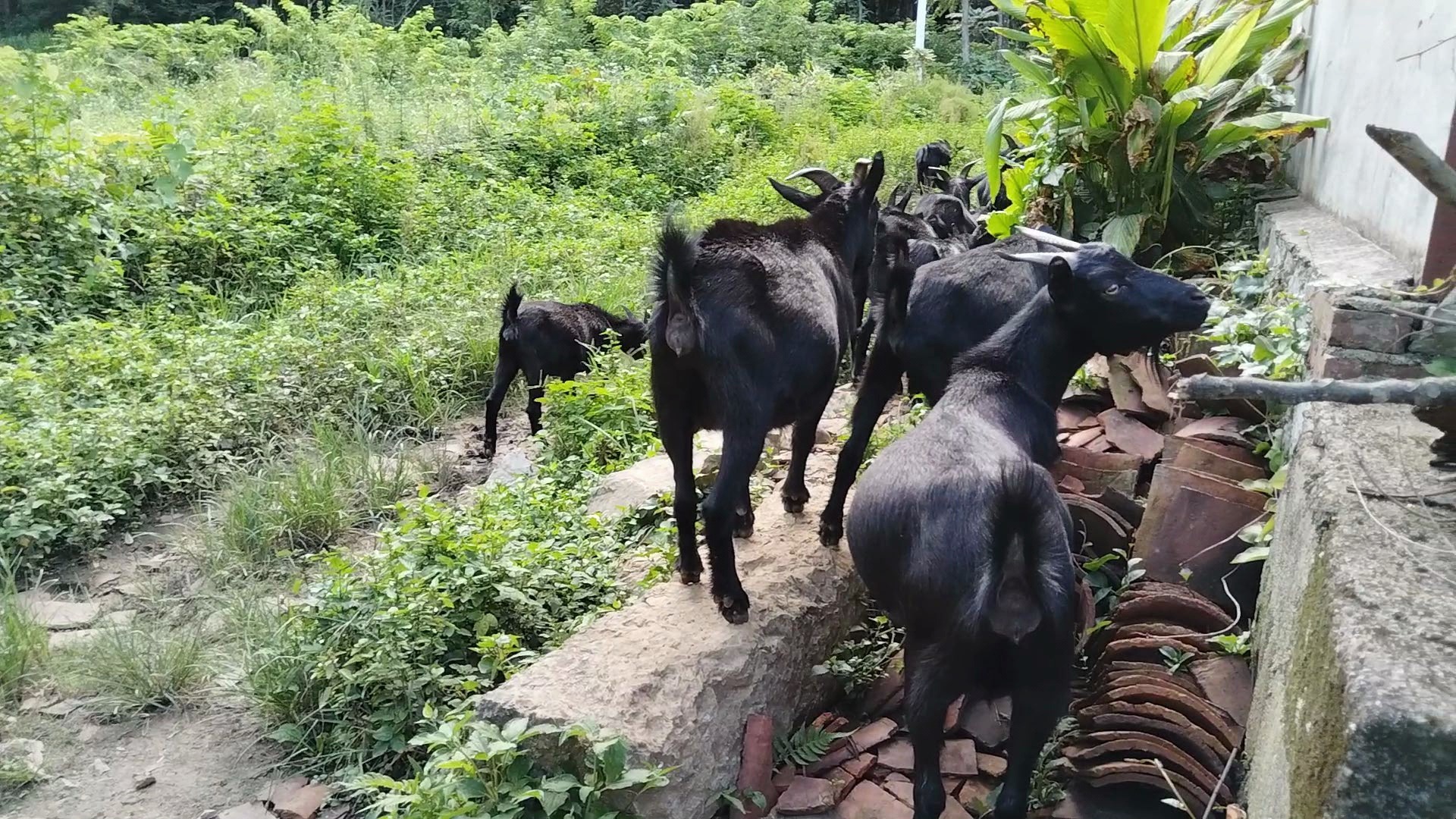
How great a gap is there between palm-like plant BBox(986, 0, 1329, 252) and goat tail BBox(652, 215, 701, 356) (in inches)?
139

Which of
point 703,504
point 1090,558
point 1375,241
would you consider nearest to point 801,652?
point 703,504

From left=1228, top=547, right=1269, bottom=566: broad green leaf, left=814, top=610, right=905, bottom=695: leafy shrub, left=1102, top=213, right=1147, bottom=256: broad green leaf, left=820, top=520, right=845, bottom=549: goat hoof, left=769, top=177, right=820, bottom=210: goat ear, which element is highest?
left=769, top=177, right=820, bottom=210: goat ear

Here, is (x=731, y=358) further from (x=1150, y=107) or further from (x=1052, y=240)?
(x=1150, y=107)

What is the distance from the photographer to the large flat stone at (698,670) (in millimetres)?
3164

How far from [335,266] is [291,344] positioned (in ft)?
7.02

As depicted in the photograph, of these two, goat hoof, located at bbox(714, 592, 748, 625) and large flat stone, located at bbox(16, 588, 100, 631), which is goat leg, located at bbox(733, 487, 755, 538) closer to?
goat hoof, located at bbox(714, 592, 748, 625)

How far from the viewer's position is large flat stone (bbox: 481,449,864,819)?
316cm

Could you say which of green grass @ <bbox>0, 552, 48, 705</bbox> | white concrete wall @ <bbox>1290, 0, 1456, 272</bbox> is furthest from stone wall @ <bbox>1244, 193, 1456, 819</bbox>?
green grass @ <bbox>0, 552, 48, 705</bbox>

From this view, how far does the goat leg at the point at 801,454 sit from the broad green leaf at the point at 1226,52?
3.96 m

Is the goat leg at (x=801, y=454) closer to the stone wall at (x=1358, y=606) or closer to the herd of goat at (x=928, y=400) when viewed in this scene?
the herd of goat at (x=928, y=400)

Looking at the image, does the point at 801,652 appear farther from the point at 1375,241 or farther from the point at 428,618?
the point at 1375,241

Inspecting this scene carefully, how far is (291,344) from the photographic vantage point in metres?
7.05

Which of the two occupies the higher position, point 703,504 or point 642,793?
point 703,504

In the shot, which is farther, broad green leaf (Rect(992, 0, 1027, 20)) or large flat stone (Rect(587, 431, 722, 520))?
broad green leaf (Rect(992, 0, 1027, 20))
